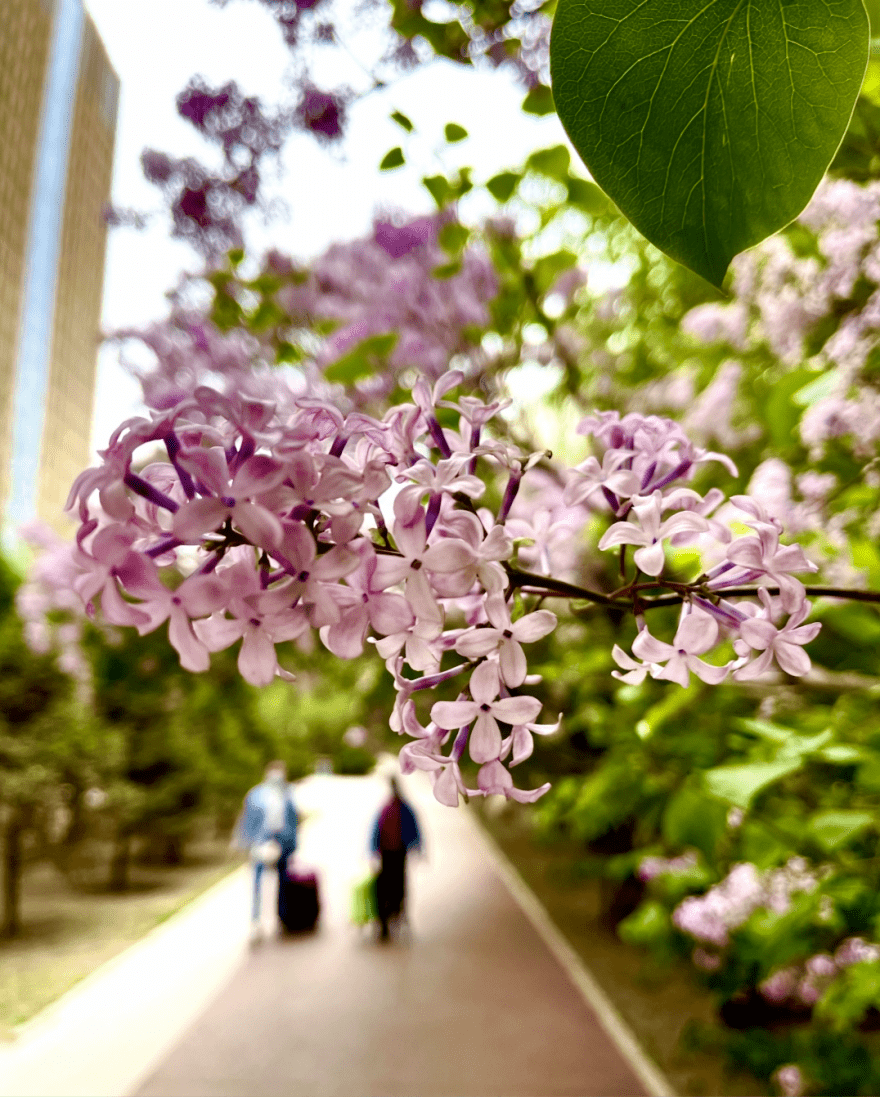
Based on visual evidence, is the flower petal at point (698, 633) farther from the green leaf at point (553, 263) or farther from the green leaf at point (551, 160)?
the green leaf at point (553, 263)

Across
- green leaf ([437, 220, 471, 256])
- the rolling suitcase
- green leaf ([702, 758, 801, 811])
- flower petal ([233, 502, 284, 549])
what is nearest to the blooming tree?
flower petal ([233, 502, 284, 549])

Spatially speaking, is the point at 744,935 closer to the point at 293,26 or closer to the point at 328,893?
the point at 293,26

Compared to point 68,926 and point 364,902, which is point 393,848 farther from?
point 68,926

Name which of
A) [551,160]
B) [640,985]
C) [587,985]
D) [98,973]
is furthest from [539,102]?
[640,985]

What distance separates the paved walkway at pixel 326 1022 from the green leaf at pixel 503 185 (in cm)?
87

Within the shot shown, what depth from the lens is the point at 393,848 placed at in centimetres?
232

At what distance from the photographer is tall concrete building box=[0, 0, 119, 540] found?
2.75 ft

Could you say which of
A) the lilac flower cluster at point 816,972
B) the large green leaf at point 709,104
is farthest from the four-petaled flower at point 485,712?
the lilac flower cluster at point 816,972

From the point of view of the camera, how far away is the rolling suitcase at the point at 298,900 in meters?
1.94

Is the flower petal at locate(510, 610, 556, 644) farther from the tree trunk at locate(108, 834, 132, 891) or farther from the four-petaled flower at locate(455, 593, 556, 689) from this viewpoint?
the tree trunk at locate(108, 834, 132, 891)

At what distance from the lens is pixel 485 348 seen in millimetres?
1076

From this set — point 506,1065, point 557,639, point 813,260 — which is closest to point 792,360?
point 813,260

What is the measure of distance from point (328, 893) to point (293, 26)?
7.69 ft

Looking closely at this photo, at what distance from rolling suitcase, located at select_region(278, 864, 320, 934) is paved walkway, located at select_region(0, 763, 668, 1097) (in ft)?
0.17
